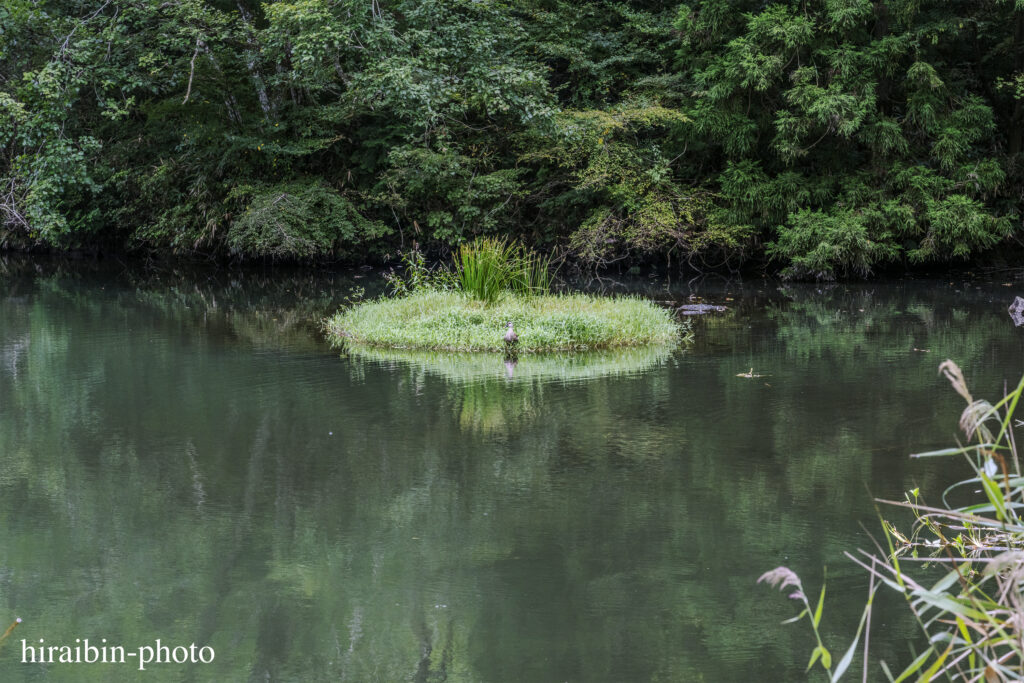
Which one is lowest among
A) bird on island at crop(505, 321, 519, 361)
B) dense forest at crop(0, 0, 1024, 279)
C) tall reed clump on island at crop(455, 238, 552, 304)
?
bird on island at crop(505, 321, 519, 361)

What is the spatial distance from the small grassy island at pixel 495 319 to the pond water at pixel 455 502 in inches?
21.5

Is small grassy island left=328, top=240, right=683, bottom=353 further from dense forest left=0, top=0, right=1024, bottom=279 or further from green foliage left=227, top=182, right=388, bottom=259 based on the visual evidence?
green foliage left=227, top=182, right=388, bottom=259

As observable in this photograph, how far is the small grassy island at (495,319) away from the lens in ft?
28.2

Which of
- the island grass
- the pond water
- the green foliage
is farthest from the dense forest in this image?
the pond water

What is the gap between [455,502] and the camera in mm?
4438

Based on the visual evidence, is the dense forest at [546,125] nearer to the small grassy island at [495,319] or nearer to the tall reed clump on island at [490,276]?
the tall reed clump on island at [490,276]

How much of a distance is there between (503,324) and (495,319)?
4.2 inches

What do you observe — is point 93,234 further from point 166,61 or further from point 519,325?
point 519,325

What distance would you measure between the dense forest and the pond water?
6016 millimetres

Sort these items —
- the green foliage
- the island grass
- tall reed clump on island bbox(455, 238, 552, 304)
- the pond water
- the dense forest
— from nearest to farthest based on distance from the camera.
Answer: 1. the pond water
2. the island grass
3. tall reed clump on island bbox(455, 238, 552, 304)
4. the dense forest
5. the green foliage

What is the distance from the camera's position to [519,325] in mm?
8766

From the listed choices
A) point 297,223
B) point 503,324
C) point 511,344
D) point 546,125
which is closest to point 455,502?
point 511,344

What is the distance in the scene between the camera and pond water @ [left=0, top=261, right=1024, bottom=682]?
3109 millimetres

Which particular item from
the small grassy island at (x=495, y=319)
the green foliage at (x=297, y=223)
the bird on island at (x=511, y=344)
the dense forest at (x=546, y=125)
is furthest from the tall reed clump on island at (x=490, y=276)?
the green foliage at (x=297, y=223)
